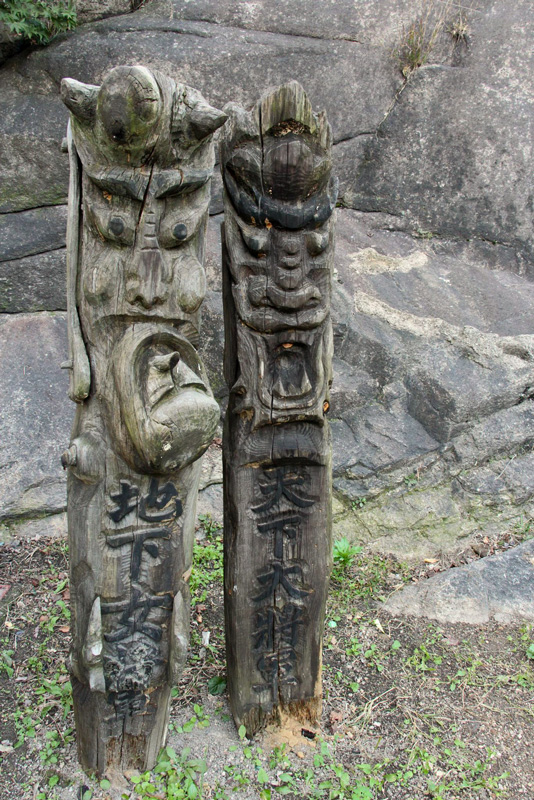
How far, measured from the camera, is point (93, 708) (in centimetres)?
250

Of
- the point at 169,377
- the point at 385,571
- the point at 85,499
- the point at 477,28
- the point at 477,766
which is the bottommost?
the point at 385,571

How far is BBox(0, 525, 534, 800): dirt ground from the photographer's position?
267 cm

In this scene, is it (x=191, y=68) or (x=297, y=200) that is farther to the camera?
(x=191, y=68)

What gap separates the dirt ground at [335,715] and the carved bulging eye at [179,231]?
2100mm

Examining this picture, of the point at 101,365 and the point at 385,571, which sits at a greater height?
the point at 101,365

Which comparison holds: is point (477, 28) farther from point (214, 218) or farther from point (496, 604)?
point (496, 604)

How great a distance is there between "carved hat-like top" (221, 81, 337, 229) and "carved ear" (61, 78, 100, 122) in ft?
1.74

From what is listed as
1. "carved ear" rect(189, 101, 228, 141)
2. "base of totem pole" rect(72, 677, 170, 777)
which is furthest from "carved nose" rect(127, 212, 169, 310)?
"base of totem pole" rect(72, 677, 170, 777)

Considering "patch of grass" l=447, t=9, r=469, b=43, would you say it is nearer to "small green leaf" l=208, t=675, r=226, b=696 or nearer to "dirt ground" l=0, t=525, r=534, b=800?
"dirt ground" l=0, t=525, r=534, b=800

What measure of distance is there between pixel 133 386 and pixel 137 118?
2.79 ft

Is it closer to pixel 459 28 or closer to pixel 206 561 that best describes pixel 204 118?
pixel 206 561

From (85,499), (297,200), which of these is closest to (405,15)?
(297,200)

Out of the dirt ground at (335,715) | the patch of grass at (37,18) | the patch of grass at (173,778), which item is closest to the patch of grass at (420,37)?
the patch of grass at (37,18)

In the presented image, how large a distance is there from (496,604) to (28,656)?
263 centimetres
